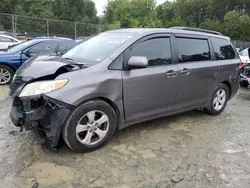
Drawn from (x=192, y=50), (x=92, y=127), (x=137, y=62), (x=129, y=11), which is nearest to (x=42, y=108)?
(x=92, y=127)

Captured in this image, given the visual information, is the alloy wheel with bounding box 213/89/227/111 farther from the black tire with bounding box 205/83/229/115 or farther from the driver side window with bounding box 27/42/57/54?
the driver side window with bounding box 27/42/57/54

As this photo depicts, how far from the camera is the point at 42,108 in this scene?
2.87 meters

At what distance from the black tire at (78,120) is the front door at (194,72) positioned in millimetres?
1344

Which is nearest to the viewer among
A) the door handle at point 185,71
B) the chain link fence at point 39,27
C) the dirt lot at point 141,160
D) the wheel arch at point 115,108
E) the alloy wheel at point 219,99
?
the dirt lot at point 141,160

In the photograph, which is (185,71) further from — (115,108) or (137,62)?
(115,108)

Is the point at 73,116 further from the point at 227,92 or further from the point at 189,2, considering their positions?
the point at 189,2

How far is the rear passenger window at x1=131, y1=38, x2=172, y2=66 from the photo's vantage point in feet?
11.7

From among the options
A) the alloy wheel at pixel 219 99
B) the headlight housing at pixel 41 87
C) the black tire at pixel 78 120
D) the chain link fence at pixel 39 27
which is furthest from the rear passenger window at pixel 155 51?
the chain link fence at pixel 39 27

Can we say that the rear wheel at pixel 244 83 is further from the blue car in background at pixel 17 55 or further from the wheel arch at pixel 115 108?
the wheel arch at pixel 115 108

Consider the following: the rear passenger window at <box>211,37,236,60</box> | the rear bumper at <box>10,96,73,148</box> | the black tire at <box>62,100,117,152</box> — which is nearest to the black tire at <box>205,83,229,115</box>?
the rear passenger window at <box>211,37,236,60</box>

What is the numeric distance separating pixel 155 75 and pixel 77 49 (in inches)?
55.3

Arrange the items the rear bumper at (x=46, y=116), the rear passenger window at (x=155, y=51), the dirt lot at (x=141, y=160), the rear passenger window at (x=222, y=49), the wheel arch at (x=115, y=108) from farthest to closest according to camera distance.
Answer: the rear passenger window at (x=222, y=49)
the rear passenger window at (x=155, y=51)
the wheel arch at (x=115, y=108)
the rear bumper at (x=46, y=116)
the dirt lot at (x=141, y=160)

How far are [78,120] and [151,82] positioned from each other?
1.26m

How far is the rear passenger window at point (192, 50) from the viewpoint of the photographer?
404cm
